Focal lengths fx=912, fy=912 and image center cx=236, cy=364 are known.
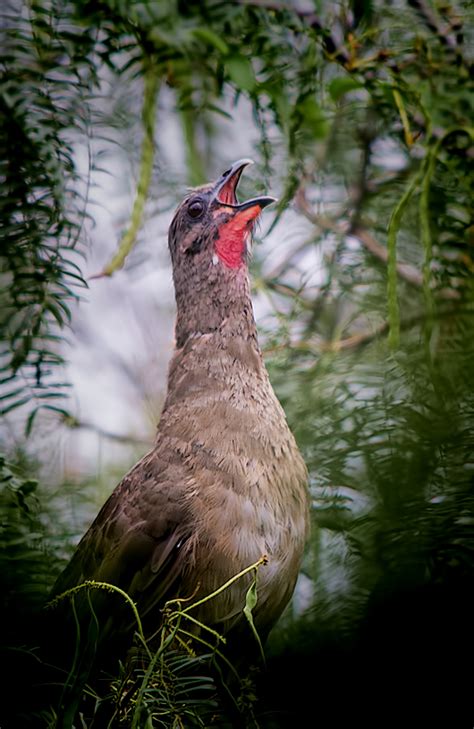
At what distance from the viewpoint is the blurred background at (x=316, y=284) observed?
123cm

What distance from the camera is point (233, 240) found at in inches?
69.7

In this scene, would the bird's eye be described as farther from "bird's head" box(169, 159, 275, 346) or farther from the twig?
the twig

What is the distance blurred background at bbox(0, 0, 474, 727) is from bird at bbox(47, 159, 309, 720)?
0.06 metres

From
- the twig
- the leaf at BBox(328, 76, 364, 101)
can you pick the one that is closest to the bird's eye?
the leaf at BBox(328, 76, 364, 101)

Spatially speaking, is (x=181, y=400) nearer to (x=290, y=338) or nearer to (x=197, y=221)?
(x=197, y=221)

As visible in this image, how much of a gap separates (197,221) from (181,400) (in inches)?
15.1

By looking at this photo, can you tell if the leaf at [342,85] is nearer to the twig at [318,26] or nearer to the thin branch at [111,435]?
the twig at [318,26]

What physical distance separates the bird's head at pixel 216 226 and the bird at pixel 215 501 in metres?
0.01

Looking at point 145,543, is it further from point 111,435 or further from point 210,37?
point 210,37

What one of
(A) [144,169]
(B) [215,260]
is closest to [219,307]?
(B) [215,260]

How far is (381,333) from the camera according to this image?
1979 mm

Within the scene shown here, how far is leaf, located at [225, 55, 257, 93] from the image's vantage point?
5.76 ft

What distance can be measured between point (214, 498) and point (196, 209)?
0.62m

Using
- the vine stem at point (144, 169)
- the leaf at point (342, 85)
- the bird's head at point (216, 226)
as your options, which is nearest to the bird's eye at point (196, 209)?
the bird's head at point (216, 226)
